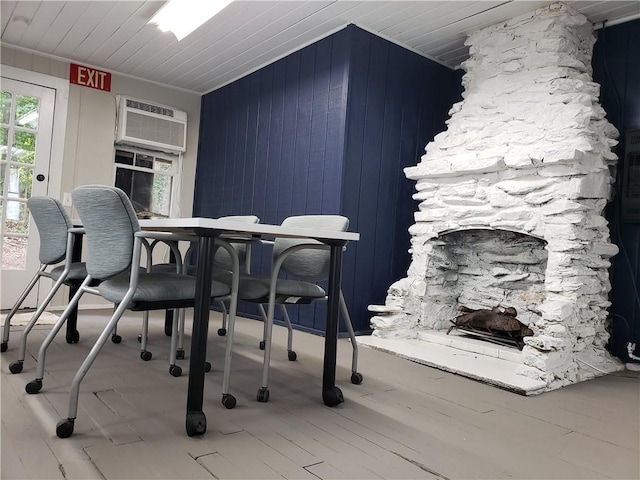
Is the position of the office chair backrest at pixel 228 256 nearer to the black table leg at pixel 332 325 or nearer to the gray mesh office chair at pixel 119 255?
the black table leg at pixel 332 325

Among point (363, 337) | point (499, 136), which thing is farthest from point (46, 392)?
point (499, 136)

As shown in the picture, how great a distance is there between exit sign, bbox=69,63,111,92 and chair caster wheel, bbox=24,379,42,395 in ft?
11.5

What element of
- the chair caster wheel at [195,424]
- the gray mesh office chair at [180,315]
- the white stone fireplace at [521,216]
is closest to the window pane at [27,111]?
the gray mesh office chair at [180,315]

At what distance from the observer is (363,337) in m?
3.42

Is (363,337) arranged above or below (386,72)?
below

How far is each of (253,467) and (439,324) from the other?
97.8 inches

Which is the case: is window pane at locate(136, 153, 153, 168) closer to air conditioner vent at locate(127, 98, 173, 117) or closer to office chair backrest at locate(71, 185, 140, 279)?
air conditioner vent at locate(127, 98, 173, 117)

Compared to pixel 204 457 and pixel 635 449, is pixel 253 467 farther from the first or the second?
pixel 635 449

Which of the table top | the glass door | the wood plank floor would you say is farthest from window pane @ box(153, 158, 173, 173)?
the table top

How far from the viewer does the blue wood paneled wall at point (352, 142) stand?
11.8 feet

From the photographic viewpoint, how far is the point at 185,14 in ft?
10.8

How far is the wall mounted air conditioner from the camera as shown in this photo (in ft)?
15.3

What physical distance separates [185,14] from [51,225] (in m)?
1.73

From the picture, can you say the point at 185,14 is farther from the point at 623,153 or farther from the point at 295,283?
the point at 623,153
